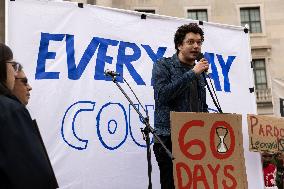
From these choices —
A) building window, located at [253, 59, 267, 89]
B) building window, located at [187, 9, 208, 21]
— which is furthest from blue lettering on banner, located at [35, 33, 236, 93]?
building window, located at [253, 59, 267, 89]

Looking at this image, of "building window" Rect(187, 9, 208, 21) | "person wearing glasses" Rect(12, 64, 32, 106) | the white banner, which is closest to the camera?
"person wearing glasses" Rect(12, 64, 32, 106)

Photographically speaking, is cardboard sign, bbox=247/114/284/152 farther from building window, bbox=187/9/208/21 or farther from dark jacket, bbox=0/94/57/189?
building window, bbox=187/9/208/21

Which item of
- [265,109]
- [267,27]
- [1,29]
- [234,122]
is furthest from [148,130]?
[267,27]

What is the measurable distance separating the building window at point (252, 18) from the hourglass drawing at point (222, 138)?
22557mm

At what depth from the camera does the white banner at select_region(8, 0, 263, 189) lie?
3850mm

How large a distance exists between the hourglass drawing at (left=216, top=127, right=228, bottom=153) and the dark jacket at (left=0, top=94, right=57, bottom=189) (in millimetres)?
1864

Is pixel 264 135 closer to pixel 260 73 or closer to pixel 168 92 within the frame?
pixel 168 92

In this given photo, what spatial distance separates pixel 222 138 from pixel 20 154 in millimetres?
2065

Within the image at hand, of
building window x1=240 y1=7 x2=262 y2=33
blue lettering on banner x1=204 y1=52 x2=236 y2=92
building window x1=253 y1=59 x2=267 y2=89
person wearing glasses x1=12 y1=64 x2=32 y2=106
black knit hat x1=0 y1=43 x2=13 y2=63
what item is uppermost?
building window x1=240 y1=7 x2=262 y2=33

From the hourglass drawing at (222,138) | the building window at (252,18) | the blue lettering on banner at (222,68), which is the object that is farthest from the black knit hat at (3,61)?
the building window at (252,18)

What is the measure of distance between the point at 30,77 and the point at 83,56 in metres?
0.57

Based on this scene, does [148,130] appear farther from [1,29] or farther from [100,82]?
[1,29]

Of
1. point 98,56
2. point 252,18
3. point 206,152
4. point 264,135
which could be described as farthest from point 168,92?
point 252,18

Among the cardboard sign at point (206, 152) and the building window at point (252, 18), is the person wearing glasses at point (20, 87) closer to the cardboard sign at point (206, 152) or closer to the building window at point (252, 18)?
the cardboard sign at point (206, 152)
